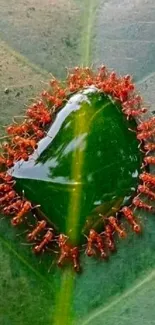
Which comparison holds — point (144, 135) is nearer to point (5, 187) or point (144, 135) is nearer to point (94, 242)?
point (94, 242)

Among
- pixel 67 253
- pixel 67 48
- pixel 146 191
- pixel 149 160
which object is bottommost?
pixel 67 253

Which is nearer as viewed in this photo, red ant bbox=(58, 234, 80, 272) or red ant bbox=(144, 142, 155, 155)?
red ant bbox=(58, 234, 80, 272)

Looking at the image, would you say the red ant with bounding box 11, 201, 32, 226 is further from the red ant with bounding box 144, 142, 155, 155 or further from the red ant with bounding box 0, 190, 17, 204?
the red ant with bounding box 144, 142, 155, 155

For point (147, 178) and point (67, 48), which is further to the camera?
point (67, 48)

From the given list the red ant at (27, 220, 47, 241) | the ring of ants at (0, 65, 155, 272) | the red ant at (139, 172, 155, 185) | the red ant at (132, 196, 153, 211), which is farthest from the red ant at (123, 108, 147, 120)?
the red ant at (27, 220, 47, 241)

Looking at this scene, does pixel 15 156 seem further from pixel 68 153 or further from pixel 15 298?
pixel 15 298

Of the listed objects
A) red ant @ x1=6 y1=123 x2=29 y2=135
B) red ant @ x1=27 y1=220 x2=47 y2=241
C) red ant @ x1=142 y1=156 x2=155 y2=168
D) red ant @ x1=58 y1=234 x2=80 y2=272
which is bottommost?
red ant @ x1=58 y1=234 x2=80 y2=272

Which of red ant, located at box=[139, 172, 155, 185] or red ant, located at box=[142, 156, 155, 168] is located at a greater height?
red ant, located at box=[142, 156, 155, 168]

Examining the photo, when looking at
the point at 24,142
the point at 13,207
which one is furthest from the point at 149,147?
the point at 13,207
